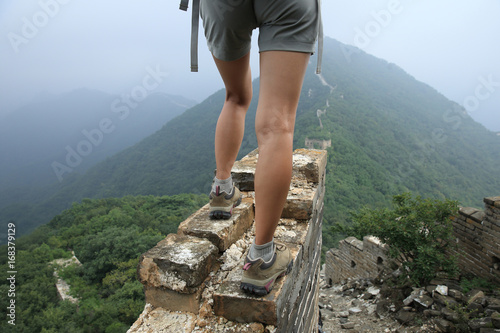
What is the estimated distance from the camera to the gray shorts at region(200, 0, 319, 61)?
102cm

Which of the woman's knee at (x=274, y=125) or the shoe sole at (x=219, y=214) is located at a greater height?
the woman's knee at (x=274, y=125)

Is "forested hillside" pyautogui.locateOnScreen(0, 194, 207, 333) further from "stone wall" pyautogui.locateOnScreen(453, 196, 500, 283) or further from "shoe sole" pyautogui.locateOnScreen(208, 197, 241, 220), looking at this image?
"shoe sole" pyautogui.locateOnScreen(208, 197, 241, 220)

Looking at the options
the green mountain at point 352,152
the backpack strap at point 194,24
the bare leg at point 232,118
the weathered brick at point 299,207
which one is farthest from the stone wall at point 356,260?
the green mountain at point 352,152

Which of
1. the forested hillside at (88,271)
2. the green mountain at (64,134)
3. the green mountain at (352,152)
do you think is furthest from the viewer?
the green mountain at (64,134)

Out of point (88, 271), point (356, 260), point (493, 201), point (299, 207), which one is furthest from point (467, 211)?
point (88, 271)

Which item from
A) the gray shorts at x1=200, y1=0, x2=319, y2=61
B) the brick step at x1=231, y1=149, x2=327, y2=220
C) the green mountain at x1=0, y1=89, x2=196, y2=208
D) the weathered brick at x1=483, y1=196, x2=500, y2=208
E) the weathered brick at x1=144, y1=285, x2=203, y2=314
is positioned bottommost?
the green mountain at x1=0, y1=89, x2=196, y2=208

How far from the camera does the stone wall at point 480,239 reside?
13.7 ft

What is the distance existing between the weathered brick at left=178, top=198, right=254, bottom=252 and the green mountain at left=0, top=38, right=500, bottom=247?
18476mm

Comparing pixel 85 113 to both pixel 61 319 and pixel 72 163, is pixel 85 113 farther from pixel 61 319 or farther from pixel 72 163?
pixel 61 319

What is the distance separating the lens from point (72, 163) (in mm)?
76875

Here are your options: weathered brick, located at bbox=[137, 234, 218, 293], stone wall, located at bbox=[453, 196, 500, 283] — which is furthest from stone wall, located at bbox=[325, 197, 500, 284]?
weathered brick, located at bbox=[137, 234, 218, 293]

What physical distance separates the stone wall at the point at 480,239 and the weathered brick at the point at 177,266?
459 centimetres

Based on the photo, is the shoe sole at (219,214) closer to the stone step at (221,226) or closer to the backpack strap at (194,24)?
the stone step at (221,226)

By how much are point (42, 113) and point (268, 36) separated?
124829 mm
